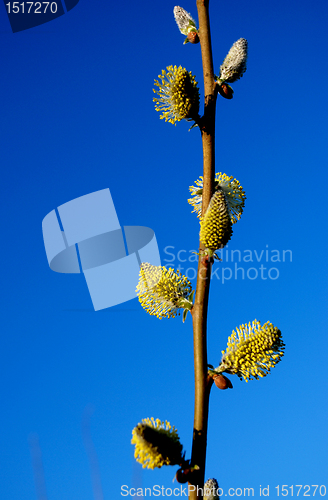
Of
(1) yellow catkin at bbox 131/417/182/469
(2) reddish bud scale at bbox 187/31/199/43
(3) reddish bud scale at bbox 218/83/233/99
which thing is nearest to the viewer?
(1) yellow catkin at bbox 131/417/182/469

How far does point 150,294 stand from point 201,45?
4.16ft

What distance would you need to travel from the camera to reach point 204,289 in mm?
2072

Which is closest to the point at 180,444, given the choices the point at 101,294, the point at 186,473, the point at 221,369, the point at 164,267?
the point at 186,473

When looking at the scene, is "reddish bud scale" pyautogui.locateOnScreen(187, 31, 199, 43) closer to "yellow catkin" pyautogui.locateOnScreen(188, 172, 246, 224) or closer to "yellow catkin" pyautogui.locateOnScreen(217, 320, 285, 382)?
"yellow catkin" pyautogui.locateOnScreen(188, 172, 246, 224)

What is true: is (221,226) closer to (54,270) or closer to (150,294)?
(150,294)

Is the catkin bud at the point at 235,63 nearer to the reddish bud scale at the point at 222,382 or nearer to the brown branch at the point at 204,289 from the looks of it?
the brown branch at the point at 204,289

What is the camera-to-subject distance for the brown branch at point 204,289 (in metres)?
1.94

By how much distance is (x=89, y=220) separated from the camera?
7586 mm

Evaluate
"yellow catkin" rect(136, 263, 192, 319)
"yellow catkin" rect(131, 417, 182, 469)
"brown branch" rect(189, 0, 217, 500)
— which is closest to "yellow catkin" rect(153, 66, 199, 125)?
"brown branch" rect(189, 0, 217, 500)

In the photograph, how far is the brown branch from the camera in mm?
1936

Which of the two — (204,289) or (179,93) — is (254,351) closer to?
(204,289)

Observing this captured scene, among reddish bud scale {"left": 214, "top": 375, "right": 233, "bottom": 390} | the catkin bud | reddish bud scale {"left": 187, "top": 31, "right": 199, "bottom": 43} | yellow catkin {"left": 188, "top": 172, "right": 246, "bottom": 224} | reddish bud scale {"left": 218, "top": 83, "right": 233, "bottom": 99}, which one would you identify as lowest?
reddish bud scale {"left": 214, "top": 375, "right": 233, "bottom": 390}

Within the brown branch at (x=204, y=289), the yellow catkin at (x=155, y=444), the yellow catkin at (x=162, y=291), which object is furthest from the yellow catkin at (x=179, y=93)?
the yellow catkin at (x=155, y=444)

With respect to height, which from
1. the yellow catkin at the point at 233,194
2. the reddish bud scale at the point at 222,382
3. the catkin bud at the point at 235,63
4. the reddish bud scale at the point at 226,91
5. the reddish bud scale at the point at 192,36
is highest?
the reddish bud scale at the point at 192,36
